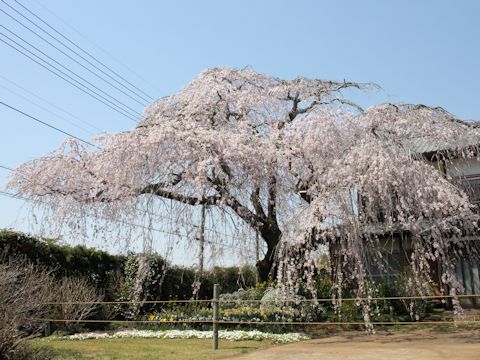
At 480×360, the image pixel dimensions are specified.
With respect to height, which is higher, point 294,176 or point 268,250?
point 294,176

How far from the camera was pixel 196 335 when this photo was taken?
1173 centimetres

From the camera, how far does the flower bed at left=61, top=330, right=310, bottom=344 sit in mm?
10852

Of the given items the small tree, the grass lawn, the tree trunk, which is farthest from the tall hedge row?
the grass lawn

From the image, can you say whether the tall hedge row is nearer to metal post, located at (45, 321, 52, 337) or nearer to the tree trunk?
the tree trunk

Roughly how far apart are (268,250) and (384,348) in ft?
15.4

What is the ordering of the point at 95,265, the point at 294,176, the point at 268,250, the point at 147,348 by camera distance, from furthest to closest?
the point at 95,265, the point at 268,250, the point at 294,176, the point at 147,348

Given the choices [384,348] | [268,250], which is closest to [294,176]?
[268,250]

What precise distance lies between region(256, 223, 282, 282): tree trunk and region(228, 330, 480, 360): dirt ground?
2.59 m

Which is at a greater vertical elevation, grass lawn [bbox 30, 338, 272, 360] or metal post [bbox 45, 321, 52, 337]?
metal post [bbox 45, 321, 52, 337]

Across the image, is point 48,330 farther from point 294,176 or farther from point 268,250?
point 294,176

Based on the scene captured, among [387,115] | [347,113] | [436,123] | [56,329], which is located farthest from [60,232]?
[436,123]

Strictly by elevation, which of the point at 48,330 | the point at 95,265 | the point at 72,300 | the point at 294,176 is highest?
the point at 294,176

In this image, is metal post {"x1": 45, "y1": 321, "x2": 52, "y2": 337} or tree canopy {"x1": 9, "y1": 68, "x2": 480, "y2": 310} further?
metal post {"x1": 45, "y1": 321, "x2": 52, "y2": 337}

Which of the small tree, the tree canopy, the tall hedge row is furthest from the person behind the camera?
the tall hedge row
